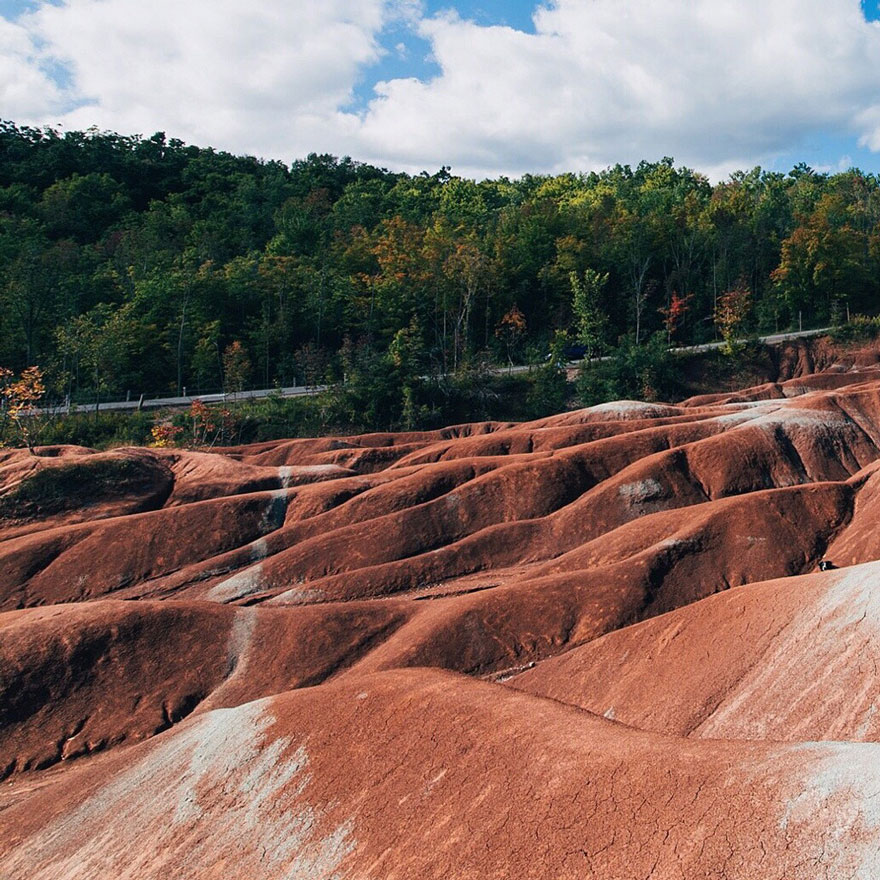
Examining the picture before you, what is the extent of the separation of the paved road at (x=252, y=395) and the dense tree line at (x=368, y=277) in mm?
2178

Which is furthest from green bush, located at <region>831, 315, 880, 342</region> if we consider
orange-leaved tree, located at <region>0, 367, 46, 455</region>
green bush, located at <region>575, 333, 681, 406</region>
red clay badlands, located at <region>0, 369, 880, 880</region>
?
orange-leaved tree, located at <region>0, 367, 46, 455</region>

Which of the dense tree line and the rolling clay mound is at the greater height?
the dense tree line

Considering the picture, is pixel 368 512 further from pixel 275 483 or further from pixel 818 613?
pixel 818 613

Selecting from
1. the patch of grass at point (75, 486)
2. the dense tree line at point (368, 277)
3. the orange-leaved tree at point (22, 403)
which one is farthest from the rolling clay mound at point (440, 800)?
the dense tree line at point (368, 277)

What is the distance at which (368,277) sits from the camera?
282 feet

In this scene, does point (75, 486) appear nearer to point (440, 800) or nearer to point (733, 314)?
point (440, 800)

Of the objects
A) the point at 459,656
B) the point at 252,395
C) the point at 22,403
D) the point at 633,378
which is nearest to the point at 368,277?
the point at 252,395

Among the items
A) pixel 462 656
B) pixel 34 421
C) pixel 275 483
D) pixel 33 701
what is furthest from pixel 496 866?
pixel 34 421

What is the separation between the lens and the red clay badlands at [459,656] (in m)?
11.9

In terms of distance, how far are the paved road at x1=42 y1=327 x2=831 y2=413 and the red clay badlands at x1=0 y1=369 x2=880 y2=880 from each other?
824 inches

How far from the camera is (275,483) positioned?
43.6 metres

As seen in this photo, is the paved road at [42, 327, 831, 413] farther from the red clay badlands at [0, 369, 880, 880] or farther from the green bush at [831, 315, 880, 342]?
the red clay badlands at [0, 369, 880, 880]

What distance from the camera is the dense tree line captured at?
76.3 meters

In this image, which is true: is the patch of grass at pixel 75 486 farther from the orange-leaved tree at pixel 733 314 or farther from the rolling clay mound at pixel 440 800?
the orange-leaved tree at pixel 733 314
